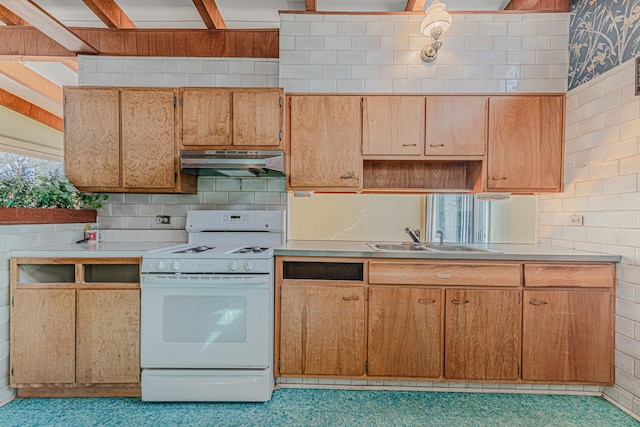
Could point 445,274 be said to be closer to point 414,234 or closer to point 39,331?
point 414,234

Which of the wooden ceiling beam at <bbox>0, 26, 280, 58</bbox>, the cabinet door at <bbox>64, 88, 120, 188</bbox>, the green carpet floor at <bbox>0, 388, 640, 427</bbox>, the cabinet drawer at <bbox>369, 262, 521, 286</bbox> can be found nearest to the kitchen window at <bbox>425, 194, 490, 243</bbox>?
the cabinet drawer at <bbox>369, 262, 521, 286</bbox>

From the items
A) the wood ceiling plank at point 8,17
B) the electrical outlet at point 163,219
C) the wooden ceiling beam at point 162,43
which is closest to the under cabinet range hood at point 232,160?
the electrical outlet at point 163,219

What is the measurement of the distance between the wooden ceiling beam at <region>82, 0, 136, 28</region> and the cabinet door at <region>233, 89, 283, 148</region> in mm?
1242

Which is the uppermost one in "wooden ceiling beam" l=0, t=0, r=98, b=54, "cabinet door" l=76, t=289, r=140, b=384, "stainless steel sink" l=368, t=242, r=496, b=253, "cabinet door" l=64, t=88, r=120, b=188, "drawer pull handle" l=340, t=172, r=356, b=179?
"wooden ceiling beam" l=0, t=0, r=98, b=54

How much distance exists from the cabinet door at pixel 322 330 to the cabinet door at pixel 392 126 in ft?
3.48

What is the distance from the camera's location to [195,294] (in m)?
1.87

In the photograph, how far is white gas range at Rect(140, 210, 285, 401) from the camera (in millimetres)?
1866

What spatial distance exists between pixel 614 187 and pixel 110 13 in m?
3.80

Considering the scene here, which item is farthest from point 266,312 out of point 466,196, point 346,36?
point 346,36

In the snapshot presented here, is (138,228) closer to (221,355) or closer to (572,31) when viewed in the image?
(221,355)

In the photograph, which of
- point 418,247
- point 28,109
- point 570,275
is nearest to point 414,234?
point 418,247

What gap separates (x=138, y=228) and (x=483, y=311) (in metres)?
2.71

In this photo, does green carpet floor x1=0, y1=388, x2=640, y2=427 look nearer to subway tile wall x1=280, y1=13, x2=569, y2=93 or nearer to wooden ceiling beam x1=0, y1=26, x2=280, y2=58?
subway tile wall x1=280, y1=13, x2=569, y2=93

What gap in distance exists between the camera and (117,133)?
232 cm
